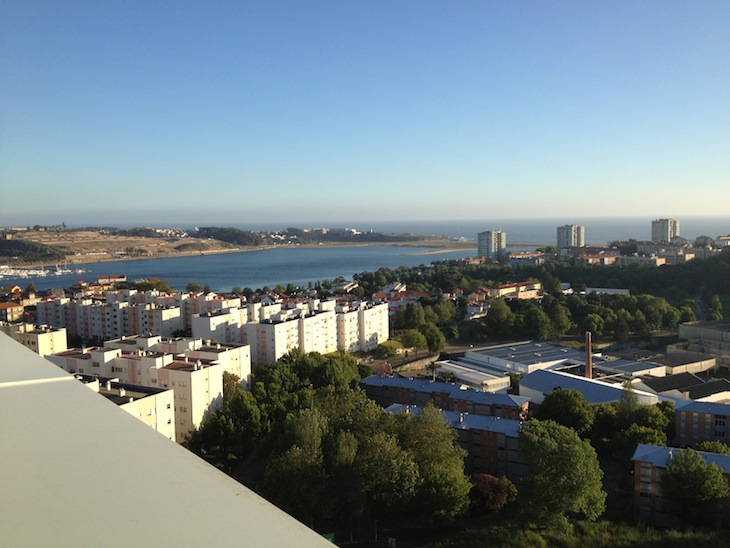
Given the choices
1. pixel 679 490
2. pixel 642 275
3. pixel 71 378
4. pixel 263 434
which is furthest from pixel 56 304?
pixel 642 275

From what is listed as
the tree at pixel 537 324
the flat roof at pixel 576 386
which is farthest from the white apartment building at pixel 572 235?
the flat roof at pixel 576 386

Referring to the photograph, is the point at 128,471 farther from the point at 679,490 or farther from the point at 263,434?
the point at 263,434

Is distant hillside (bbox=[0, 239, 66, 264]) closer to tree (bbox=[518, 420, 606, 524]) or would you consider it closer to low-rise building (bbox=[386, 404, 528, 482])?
low-rise building (bbox=[386, 404, 528, 482])

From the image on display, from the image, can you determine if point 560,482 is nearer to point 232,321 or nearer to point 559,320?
point 232,321

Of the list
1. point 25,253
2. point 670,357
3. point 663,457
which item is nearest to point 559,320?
point 670,357

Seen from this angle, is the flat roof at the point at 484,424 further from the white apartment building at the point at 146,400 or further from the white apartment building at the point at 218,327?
the white apartment building at the point at 218,327
